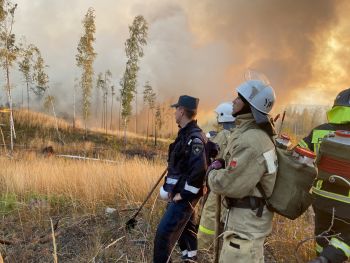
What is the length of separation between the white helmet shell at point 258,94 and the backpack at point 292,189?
42 centimetres

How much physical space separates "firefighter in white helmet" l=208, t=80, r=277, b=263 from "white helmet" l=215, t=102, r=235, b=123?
2449mm

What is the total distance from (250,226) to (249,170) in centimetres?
42

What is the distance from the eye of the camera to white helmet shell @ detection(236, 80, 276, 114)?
2.82m

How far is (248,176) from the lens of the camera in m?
2.59

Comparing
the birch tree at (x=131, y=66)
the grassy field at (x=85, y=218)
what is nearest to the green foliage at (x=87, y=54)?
the birch tree at (x=131, y=66)

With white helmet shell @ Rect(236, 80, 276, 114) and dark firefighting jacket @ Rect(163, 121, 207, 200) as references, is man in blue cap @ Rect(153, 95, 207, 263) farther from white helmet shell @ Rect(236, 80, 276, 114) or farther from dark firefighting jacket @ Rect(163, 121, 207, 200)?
white helmet shell @ Rect(236, 80, 276, 114)

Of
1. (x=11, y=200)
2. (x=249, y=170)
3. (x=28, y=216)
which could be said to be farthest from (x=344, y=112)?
(x=11, y=200)

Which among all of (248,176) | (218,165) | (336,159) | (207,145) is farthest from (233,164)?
(207,145)

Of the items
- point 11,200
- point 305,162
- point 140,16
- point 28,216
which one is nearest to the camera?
point 305,162

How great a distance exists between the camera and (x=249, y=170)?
2.60 meters

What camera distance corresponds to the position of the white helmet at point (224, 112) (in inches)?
211

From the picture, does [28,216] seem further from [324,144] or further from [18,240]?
[324,144]

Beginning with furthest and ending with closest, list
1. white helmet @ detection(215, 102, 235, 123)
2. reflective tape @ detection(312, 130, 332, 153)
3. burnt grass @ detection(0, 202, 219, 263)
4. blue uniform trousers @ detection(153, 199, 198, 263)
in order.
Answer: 1. white helmet @ detection(215, 102, 235, 123)
2. burnt grass @ detection(0, 202, 219, 263)
3. blue uniform trousers @ detection(153, 199, 198, 263)
4. reflective tape @ detection(312, 130, 332, 153)

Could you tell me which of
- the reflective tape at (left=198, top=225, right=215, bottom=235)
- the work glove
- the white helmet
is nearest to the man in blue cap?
the reflective tape at (left=198, top=225, right=215, bottom=235)
